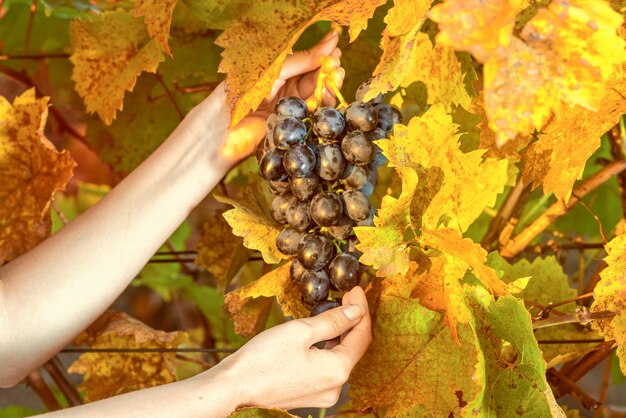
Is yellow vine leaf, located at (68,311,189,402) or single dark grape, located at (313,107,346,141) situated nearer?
single dark grape, located at (313,107,346,141)

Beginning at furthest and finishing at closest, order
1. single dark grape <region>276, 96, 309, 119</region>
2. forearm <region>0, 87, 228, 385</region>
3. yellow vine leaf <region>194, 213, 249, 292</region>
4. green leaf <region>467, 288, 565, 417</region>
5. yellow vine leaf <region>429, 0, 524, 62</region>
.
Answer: yellow vine leaf <region>194, 213, 249, 292</region>
forearm <region>0, 87, 228, 385</region>
single dark grape <region>276, 96, 309, 119</region>
green leaf <region>467, 288, 565, 417</region>
yellow vine leaf <region>429, 0, 524, 62</region>

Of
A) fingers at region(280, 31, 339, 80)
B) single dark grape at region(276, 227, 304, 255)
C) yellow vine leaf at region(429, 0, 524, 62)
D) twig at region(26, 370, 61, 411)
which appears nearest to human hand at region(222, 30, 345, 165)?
fingers at region(280, 31, 339, 80)

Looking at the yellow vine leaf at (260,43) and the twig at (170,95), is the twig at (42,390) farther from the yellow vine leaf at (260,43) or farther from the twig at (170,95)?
the yellow vine leaf at (260,43)

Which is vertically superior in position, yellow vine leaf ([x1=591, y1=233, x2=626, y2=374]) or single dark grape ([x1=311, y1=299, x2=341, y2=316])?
yellow vine leaf ([x1=591, y1=233, x2=626, y2=374])

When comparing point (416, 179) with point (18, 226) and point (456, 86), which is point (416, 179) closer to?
point (456, 86)

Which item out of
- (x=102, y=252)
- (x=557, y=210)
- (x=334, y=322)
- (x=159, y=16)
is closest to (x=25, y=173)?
(x=102, y=252)

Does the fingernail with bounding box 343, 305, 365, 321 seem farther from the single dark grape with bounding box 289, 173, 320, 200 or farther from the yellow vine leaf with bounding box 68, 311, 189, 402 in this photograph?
the yellow vine leaf with bounding box 68, 311, 189, 402

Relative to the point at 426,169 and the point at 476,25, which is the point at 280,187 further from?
the point at 476,25

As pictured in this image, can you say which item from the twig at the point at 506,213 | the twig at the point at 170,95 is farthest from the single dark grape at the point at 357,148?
the twig at the point at 170,95
